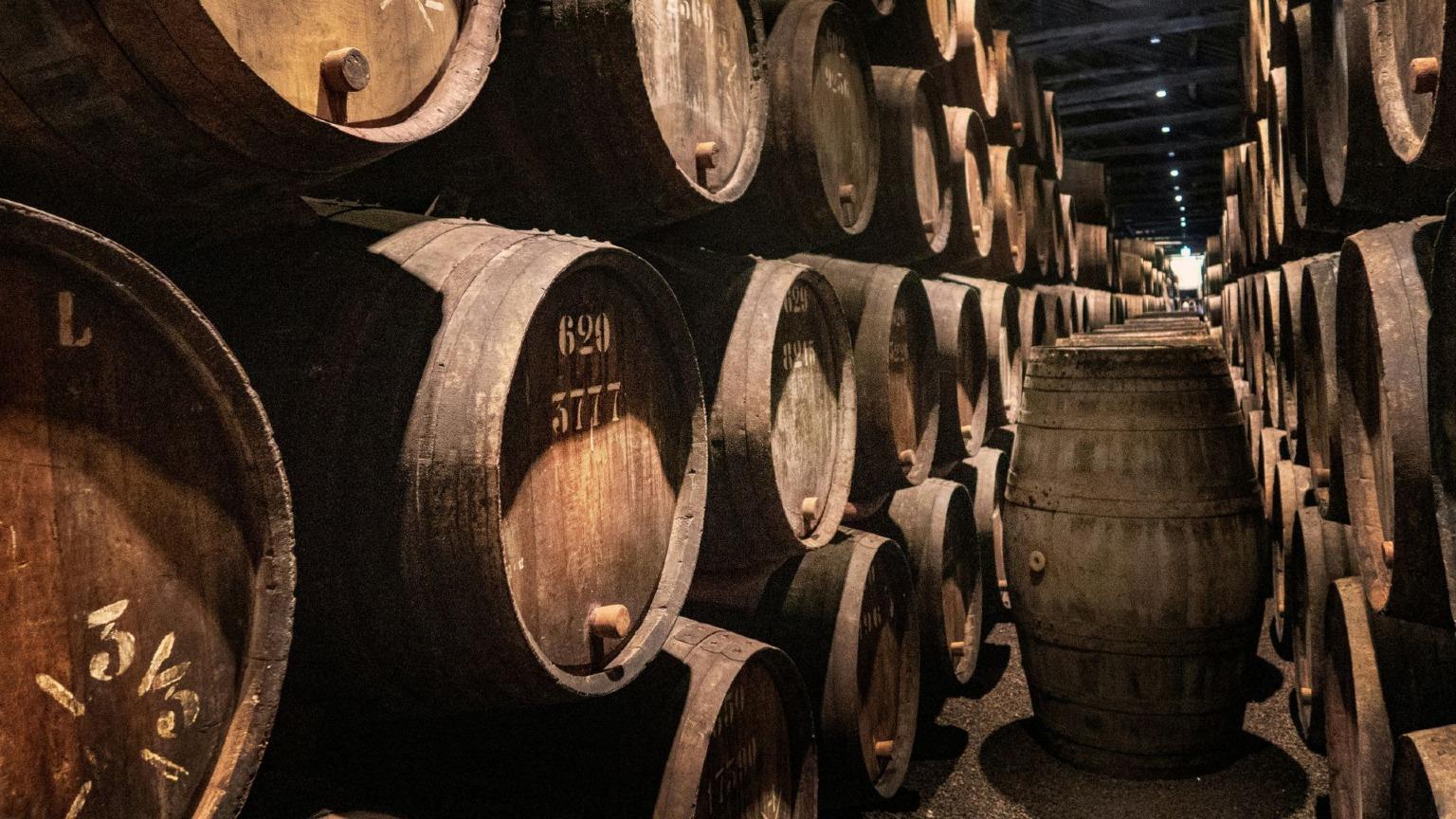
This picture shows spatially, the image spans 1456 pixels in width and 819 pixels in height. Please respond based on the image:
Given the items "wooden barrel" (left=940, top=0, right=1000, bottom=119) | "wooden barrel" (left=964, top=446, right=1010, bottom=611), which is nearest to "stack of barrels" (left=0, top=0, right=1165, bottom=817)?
"wooden barrel" (left=964, top=446, right=1010, bottom=611)

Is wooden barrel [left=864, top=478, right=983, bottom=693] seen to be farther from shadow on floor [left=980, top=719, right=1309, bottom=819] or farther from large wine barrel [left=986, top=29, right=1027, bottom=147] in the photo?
large wine barrel [left=986, top=29, right=1027, bottom=147]

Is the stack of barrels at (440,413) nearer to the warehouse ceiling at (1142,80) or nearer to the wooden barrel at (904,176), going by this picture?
the wooden barrel at (904,176)

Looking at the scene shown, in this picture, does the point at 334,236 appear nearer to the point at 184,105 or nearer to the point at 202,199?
the point at 202,199

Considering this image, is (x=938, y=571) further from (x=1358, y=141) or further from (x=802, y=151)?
(x=1358, y=141)

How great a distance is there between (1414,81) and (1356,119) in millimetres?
636

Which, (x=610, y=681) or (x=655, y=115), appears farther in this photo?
(x=655, y=115)

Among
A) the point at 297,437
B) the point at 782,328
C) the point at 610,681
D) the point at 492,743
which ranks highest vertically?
the point at 782,328

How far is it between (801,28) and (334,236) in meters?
1.76

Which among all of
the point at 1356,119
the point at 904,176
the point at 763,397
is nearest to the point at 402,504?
the point at 763,397

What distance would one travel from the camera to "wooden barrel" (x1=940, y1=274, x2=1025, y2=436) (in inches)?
178

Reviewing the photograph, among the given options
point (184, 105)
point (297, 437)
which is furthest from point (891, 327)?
point (184, 105)

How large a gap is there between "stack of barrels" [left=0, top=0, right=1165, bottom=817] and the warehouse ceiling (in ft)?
20.1

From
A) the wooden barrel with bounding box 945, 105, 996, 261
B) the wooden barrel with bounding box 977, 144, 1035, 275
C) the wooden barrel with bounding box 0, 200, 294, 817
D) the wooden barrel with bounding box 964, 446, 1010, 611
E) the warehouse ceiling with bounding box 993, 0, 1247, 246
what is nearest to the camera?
the wooden barrel with bounding box 0, 200, 294, 817

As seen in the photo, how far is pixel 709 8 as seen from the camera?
7.25 feet
